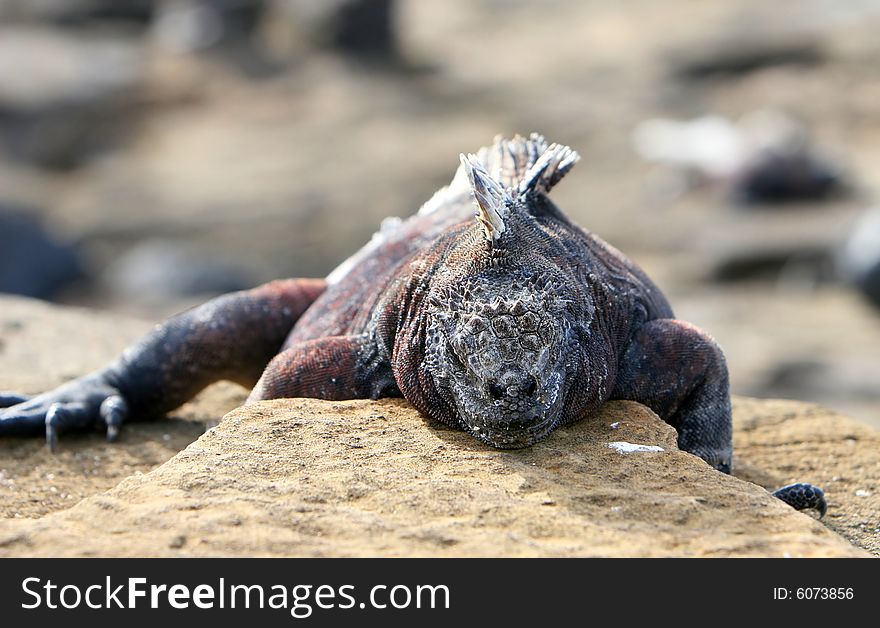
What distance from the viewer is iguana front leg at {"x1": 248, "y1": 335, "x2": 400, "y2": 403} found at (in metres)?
5.18

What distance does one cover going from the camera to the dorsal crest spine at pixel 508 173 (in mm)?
4652

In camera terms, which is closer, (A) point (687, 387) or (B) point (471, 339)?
(B) point (471, 339)

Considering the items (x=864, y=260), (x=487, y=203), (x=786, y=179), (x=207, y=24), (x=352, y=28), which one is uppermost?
(x=207, y=24)

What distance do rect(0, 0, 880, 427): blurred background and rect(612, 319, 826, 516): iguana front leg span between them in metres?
7.47

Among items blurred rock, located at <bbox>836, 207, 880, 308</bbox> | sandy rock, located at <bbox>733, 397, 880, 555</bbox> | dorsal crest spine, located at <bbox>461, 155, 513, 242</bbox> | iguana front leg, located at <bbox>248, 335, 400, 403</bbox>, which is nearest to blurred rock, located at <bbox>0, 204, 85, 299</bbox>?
blurred rock, located at <bbox>836, 207, 880, 308</bbox>

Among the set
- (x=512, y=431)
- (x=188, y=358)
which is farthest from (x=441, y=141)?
(x=512, y=431)

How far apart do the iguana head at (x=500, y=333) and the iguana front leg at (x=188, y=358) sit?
172cm

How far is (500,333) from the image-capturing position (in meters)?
4.41

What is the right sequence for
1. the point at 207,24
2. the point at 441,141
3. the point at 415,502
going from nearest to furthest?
1. the point at 415,502
2. the point at 441,141
3. the point at 207,24

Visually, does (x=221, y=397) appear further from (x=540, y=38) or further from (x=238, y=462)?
(x=540, y=38)

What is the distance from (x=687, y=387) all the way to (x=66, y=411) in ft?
9.31

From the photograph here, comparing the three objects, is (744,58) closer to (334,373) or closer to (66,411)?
(66,411)

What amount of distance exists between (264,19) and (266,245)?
10813 mm
